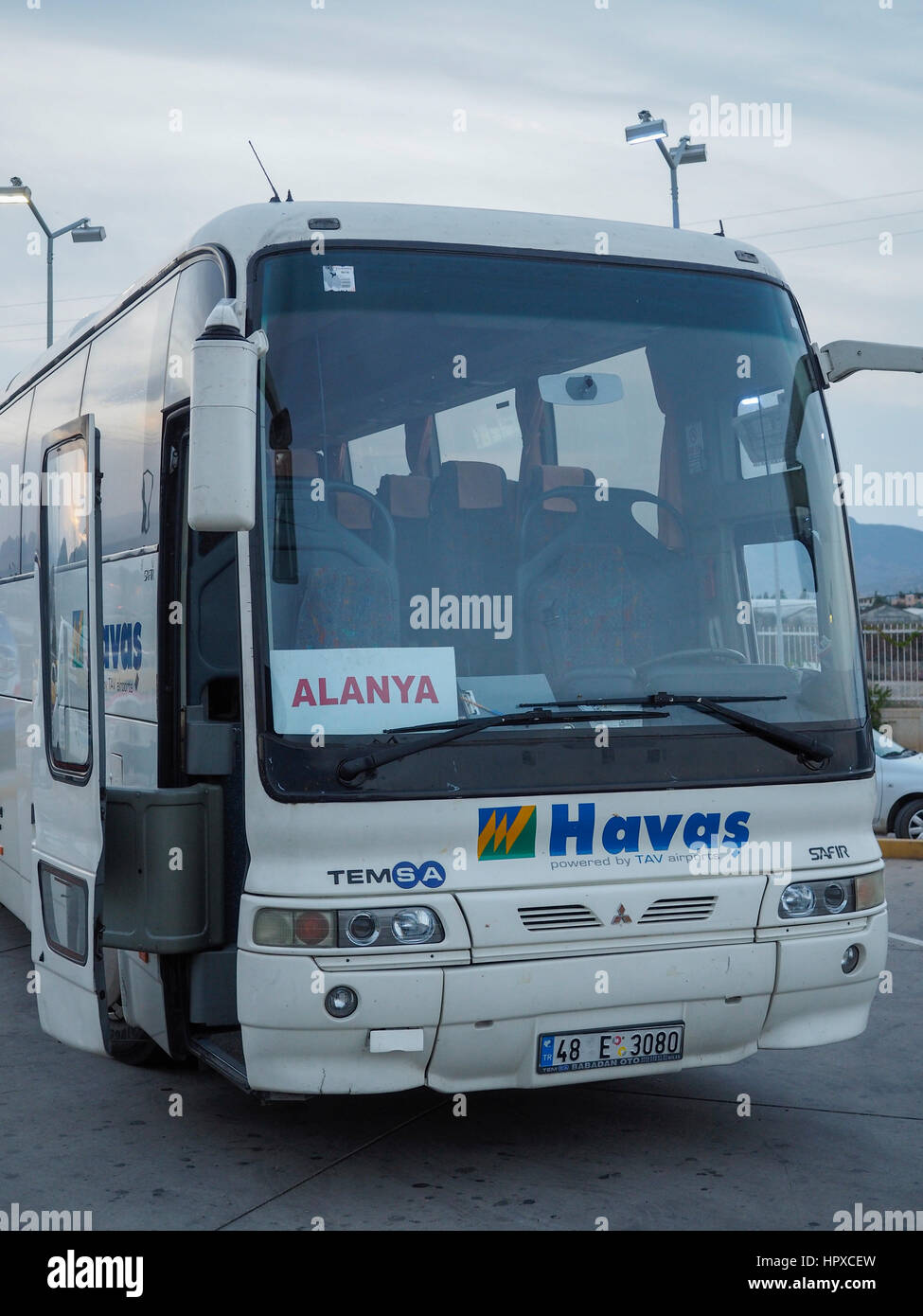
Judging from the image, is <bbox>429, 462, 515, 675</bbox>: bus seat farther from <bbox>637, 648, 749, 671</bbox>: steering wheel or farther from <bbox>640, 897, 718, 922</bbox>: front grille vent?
<bbox>640, 897, 718, 922</bbox>: front grille vent

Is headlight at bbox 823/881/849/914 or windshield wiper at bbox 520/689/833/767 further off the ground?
windshield wiper at bbox 520/689/833/767

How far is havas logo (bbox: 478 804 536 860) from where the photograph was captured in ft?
16.0

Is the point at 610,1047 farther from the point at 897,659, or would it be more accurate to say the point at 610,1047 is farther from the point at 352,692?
the point at 897,659

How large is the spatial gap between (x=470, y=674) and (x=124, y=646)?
1.90 m

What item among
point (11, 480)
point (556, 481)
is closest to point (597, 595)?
point (556, 481)

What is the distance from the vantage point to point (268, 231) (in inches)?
202

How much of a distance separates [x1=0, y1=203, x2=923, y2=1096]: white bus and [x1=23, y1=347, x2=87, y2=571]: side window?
1.74 m

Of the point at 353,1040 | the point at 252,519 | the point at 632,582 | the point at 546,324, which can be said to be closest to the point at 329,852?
the point at 353,1040

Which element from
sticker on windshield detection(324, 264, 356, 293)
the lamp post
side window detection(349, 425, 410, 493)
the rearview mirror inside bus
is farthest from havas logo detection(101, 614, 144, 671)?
the lamp post

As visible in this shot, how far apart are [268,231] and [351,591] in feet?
4.15

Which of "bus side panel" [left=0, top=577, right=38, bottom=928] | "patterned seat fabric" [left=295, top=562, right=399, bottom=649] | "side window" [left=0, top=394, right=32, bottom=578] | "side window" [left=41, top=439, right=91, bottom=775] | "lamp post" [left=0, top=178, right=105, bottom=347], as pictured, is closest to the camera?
"patterned seat fabric" [left=295, top=562, right=399, bottom=649]

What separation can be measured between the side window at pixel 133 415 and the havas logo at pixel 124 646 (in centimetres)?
33

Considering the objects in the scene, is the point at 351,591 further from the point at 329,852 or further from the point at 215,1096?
the point at 215,1096

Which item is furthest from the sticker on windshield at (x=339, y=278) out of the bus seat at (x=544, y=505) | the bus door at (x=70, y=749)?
the bus door at (x=70, y=749)
